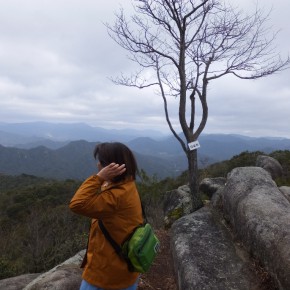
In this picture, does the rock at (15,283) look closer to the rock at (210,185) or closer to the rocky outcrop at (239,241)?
the rocky outcrop at (239,241)

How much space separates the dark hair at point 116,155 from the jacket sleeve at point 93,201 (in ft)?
0.54

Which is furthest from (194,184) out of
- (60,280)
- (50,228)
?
(50,228)

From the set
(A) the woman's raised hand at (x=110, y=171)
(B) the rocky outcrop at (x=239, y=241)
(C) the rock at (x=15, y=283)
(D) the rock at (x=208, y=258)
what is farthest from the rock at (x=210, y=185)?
(A) the woman's raised hand at (x=110, y=171)

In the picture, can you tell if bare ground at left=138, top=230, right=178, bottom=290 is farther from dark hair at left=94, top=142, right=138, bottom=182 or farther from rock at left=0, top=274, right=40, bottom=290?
dark hair at left=94, top=142, right=138, bottom=182

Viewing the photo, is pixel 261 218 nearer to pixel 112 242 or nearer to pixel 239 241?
pixel 239 241

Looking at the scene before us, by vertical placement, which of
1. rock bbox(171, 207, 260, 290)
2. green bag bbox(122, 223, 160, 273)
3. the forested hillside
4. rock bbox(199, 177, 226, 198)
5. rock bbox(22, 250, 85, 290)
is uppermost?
green bag bbox(122, 223, 160, 273)

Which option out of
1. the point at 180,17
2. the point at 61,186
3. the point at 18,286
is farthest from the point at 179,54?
the point at 61,186

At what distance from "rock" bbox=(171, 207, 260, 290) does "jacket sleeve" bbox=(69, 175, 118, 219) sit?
2406 millimetres

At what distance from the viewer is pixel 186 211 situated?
341 inches

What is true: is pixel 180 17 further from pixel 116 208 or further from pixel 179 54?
pixel 116 208

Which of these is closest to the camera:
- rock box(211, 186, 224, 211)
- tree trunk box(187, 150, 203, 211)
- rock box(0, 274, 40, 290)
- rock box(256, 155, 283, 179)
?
rock box(0, 274, 40, 290)

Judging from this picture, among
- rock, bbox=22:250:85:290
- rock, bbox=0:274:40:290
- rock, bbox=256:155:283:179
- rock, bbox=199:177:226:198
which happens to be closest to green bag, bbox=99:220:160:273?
rock, bbox=22:250:85:290

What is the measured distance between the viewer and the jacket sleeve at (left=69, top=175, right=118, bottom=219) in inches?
101

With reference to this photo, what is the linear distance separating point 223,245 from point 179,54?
177 inches
